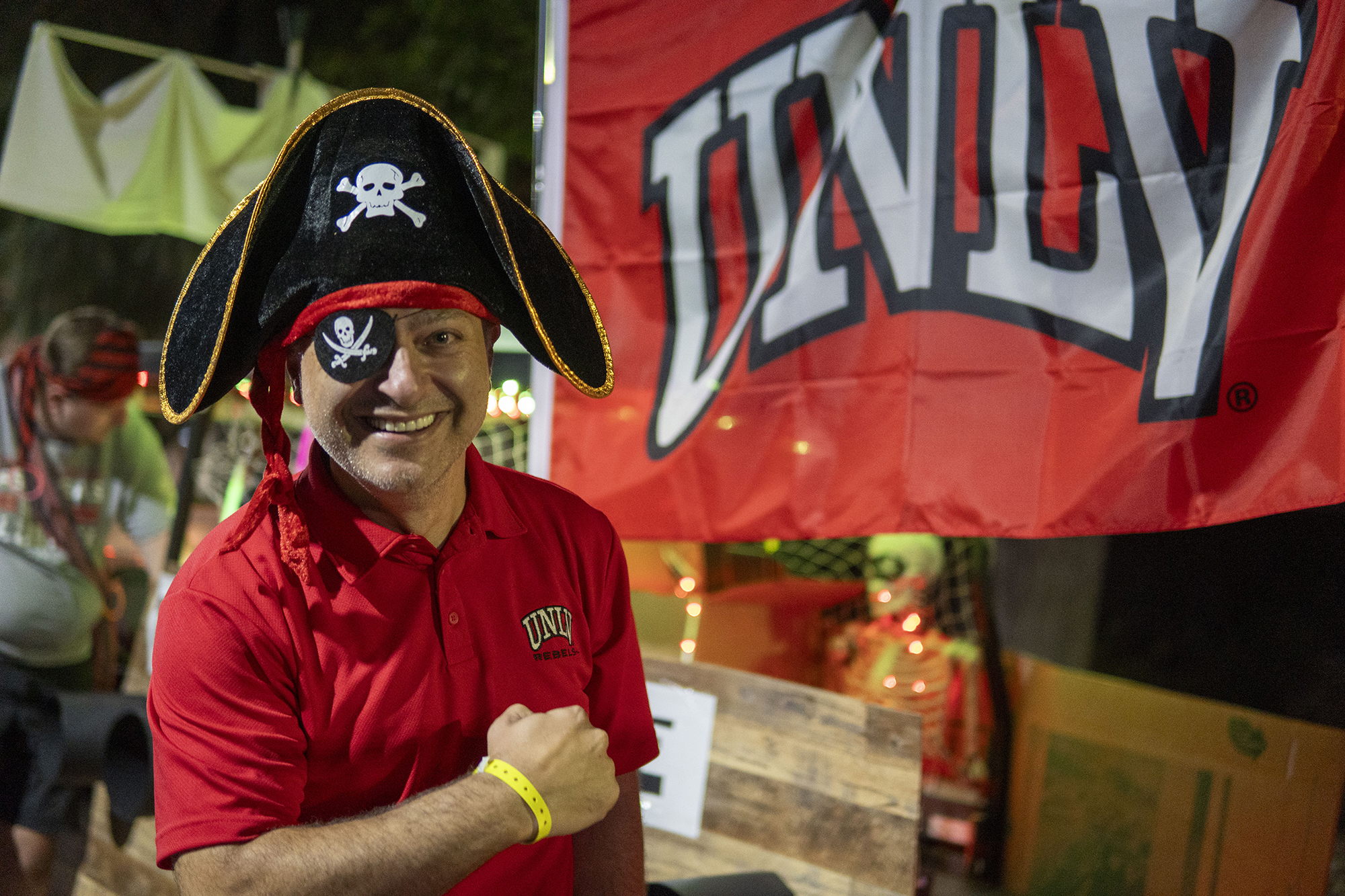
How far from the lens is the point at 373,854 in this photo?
128 centimetres

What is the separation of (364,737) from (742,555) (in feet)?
8.35

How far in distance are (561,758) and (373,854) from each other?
286mm

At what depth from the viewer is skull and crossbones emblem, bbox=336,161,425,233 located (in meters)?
1.38

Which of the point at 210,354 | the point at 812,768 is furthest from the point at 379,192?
the point at 812,768

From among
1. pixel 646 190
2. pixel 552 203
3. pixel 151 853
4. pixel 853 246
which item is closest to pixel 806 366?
pixel 853 246

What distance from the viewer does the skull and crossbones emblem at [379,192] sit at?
4.52ft

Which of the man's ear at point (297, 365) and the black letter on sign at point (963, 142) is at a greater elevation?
the black letter on sign at point (963, 142)

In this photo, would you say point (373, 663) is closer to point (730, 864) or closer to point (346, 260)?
point (346, 260)

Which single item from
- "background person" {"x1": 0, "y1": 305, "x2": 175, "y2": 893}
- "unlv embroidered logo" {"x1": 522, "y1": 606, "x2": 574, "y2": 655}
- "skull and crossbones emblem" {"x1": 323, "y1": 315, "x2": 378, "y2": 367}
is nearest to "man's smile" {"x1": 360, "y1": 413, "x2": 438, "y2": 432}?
"skull and crossbones emblem" {"x1": 323, "y1": 315, "x2": 378, "y2": 367}

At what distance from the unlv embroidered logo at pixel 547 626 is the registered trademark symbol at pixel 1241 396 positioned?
4.73 feet

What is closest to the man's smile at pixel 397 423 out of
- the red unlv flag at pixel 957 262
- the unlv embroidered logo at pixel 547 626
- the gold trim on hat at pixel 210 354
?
→ the gold trim on hat at pixel 210 354

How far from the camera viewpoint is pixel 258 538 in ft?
4.76

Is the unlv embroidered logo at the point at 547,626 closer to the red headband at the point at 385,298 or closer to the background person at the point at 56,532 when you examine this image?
the red headband at the point at 385,298

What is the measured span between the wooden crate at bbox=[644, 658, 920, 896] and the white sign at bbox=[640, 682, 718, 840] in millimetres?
25
